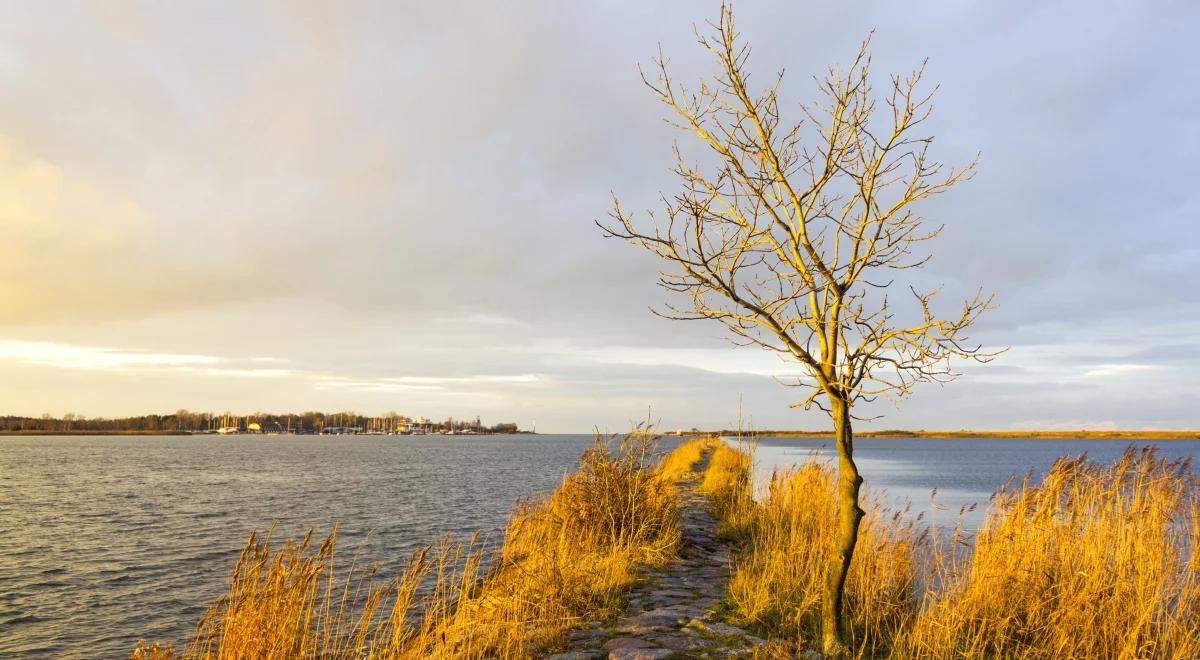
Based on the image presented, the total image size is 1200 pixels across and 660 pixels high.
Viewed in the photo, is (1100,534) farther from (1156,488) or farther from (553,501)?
(553,501)

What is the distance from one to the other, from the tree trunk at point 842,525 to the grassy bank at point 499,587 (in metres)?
2.19

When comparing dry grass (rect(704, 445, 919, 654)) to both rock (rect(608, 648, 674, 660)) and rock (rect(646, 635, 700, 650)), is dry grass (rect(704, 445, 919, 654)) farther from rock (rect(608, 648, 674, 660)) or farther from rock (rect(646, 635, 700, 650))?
rock (rect(608, 648, 674, 660))

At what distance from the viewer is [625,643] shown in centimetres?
574

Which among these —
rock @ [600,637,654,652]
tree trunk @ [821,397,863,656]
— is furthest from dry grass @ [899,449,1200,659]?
rock @ [600,637,654,652]

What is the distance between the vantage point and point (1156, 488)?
7.56 m

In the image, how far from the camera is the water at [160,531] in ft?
37.6

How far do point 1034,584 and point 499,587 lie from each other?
5267mm

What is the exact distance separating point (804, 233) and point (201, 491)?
3461cm

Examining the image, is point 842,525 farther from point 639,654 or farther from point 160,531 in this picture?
point 160,531

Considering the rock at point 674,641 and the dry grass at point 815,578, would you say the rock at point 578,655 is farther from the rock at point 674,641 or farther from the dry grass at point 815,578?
the dry grass at point 815,578

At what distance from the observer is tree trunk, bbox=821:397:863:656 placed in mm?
4957

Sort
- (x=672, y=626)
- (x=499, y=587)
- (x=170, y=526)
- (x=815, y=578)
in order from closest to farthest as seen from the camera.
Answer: (x=672, y=626) → (x=815, y=578) → (x=499, y=587) → (x=170, y=526)

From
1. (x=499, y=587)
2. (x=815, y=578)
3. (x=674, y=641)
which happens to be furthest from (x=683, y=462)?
(x=674, y=641)

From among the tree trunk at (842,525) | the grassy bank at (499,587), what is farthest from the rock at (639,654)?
the tree trunk at (842,525)
